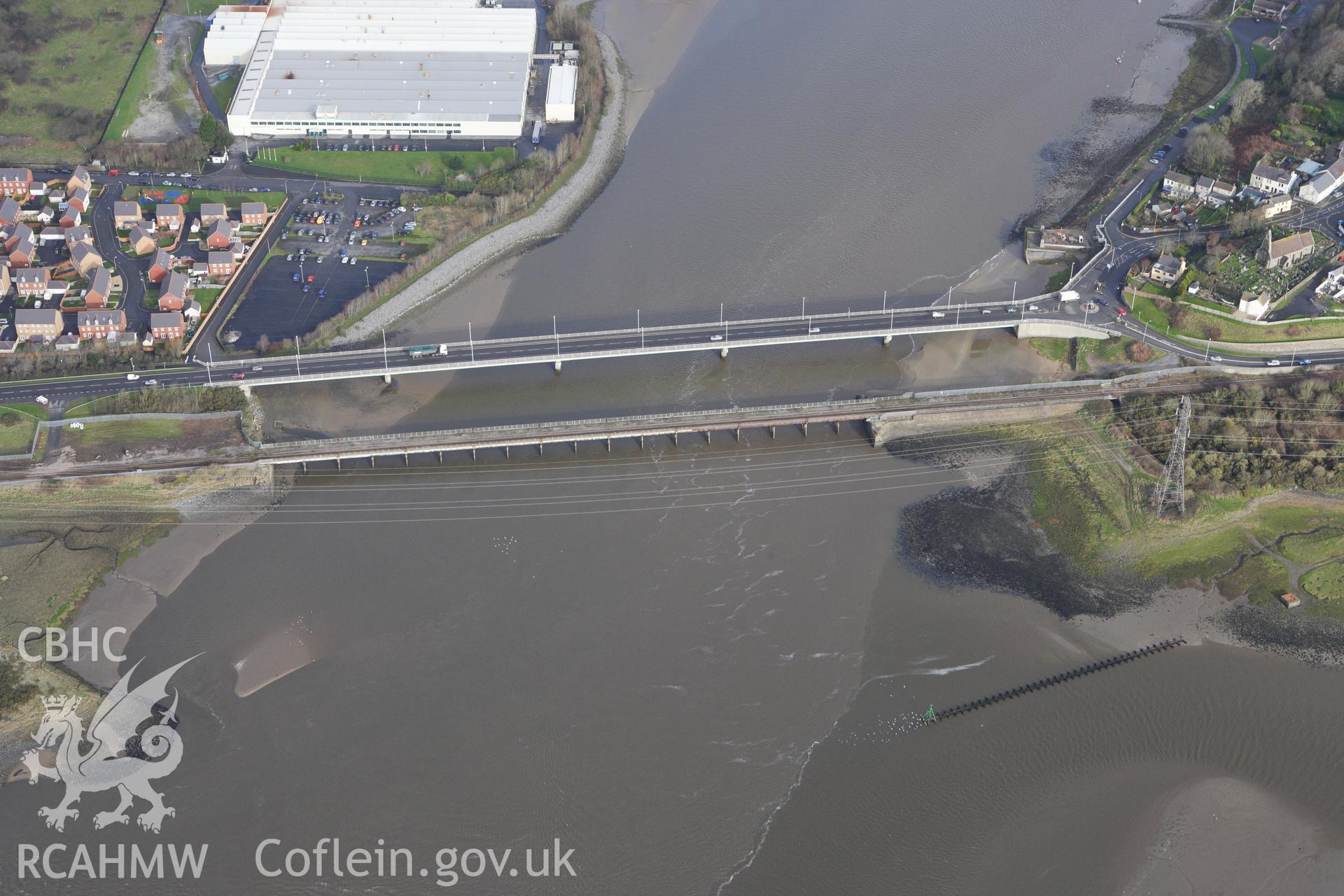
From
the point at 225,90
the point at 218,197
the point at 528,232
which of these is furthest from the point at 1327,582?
the point at 225,90

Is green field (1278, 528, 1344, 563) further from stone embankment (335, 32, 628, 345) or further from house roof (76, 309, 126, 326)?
house roof (76, 309, 126, 326)

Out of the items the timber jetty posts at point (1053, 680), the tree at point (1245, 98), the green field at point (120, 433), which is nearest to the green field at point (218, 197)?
the green field at point (120, 433)

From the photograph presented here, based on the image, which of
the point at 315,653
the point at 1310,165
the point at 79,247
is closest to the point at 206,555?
the point at 315,653

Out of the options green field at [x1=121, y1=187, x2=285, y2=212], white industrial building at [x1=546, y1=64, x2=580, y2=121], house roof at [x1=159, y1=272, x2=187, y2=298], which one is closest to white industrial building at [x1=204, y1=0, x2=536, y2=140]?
white industrial building at [x1=546, y1=64, x2=580, y2=121]

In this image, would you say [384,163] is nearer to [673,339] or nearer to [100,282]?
[100,282]

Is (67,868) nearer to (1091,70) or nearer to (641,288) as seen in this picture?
(641,288)
